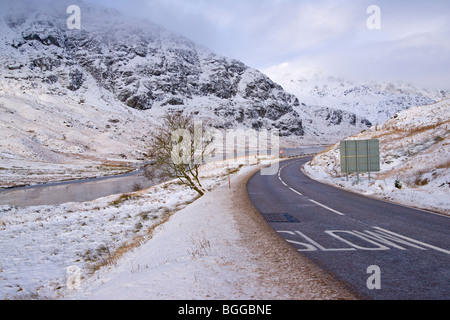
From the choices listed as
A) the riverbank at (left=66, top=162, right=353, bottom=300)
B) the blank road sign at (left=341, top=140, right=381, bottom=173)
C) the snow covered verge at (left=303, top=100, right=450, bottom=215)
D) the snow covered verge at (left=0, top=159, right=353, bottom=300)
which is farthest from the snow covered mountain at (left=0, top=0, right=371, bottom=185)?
the riverbank at (left=66, top=162, right=353, bottom=300)

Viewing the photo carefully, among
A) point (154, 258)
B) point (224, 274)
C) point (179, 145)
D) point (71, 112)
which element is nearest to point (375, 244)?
point (224, 274)

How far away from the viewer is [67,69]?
182m

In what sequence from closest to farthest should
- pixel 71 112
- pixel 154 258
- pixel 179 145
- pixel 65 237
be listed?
pixel 154 258 → pixel 65 237 → pixel 179 145 → pixel 71 112

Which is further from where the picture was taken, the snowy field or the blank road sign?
the blank road sign

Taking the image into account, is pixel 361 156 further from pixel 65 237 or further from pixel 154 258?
pixel 65 237

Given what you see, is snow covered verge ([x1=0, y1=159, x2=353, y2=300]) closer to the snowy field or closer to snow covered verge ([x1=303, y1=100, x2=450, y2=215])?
the snowy field

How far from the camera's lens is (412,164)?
21.2 meters

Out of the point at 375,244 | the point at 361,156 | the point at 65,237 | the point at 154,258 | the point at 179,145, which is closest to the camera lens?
the point at 154,258

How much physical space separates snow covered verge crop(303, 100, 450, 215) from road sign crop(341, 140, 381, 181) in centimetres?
102

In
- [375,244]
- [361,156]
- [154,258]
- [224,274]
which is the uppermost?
[361,156]

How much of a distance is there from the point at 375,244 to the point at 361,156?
48.4 ft

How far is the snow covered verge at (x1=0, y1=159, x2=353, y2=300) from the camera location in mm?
4391

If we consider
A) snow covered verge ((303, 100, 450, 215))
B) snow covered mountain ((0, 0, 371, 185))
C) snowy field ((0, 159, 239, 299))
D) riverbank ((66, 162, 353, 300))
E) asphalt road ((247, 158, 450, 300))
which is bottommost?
snowy field ((0, 159, 239, 299))
